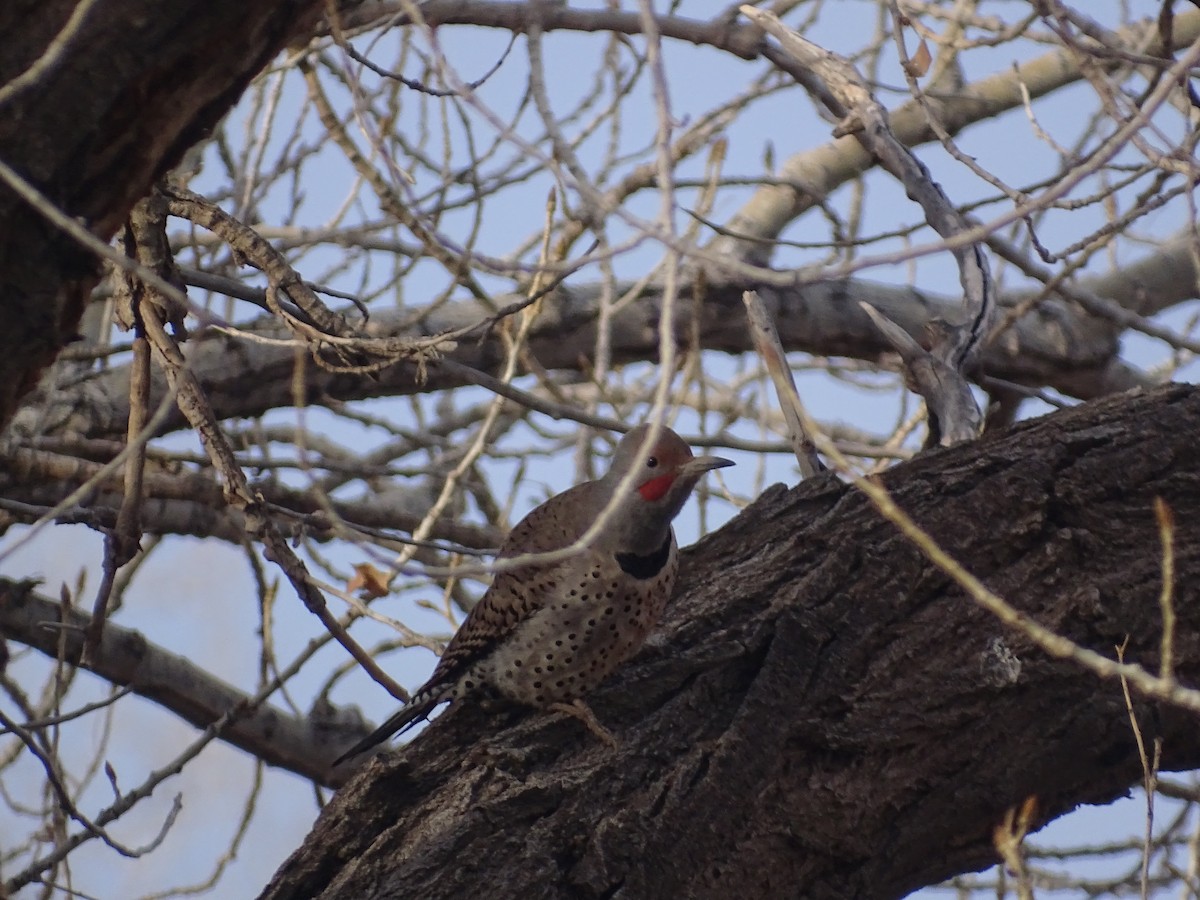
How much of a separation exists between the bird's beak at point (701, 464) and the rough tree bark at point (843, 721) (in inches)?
7.6

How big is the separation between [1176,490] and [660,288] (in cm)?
247

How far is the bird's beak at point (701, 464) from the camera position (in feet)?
12.3

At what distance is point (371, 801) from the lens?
2.91 m

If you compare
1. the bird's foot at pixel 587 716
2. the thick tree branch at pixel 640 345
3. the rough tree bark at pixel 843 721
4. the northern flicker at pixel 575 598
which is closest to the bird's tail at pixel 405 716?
the northern flicker at pixel 575 598

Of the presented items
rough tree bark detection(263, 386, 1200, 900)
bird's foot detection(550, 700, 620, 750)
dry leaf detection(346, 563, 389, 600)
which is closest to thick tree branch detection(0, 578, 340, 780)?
dry leaf detection(346, 563, 389, 600)

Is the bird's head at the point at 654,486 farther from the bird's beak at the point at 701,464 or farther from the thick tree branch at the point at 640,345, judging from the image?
the thick tree branch at the point at 640,345

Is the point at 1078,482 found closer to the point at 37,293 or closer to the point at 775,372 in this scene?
the point at 775,372

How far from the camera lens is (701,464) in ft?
12.4

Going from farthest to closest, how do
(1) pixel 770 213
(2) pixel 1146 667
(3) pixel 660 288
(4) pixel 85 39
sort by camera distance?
1. (1) pixel 770 213
2. (3) pixel 660 288
3. (2) pixel 1146 667
4. (4) pixel 85 39

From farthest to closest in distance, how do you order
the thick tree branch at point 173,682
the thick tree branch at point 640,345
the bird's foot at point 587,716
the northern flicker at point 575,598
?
the thick tree branch at point 640,345, the thick tree branch at point 173,682, the northern flicker at point 575,598, the bird's foot at point 587,716

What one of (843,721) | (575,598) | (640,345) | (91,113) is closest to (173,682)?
(575,598)

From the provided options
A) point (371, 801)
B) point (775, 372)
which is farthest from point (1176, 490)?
point (371, 801)

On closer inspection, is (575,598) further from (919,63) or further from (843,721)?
(919,63)

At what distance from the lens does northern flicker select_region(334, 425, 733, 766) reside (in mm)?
3465
